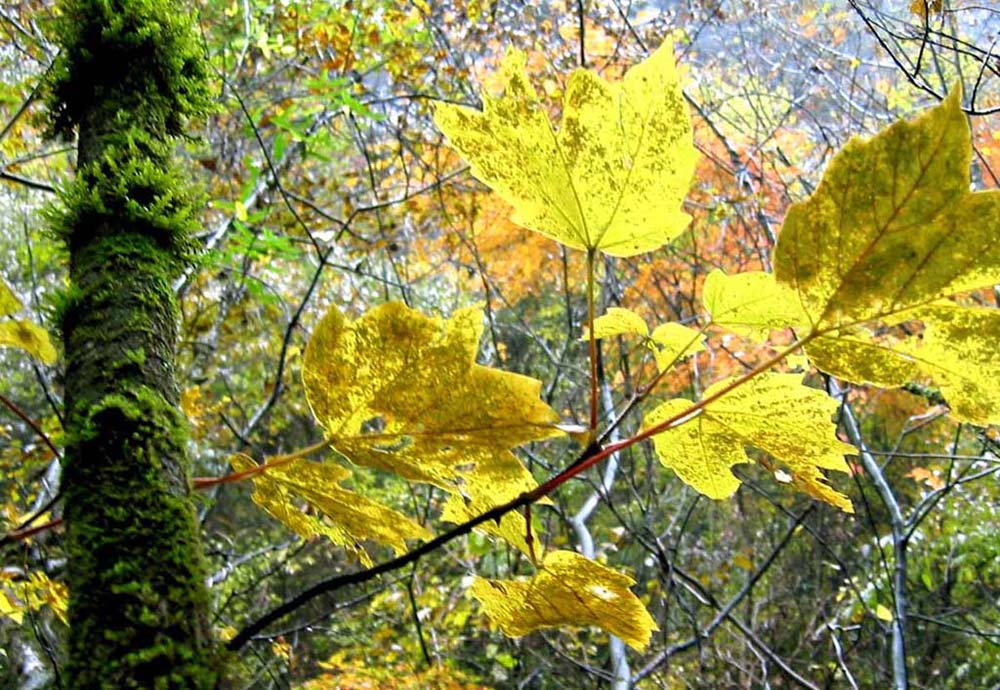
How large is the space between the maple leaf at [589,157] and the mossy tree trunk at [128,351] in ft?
0.72

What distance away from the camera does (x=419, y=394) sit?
31 centimetres

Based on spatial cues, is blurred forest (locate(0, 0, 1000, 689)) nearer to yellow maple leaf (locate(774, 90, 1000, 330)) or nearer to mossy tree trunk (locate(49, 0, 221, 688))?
mossy tree trunk (locate(49, 0, 221, 688))

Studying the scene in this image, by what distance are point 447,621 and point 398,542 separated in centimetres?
392

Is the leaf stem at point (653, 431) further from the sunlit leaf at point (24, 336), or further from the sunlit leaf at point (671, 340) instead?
the sunlit leaf at point (24, 336)

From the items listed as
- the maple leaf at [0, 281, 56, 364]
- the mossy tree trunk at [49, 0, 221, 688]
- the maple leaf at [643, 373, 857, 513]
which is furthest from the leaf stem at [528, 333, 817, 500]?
the maple leaf at [0, 281, 56, 364]

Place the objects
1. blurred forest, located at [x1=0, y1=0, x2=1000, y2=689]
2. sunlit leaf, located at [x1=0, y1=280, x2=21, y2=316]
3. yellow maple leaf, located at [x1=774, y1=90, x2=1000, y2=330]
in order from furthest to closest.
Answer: blurred forest, located at [x1=0, y1=0, x2=1000, y2=689]
sunlit leaf, located at [x1=0, y1=280, x2=21, y2=316]
yellow maple leaf, located at [x1=774, y1=90, x2=1000, y2=330]

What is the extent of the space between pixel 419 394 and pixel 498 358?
2.21m

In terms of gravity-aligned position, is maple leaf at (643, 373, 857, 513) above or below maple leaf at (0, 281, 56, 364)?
below

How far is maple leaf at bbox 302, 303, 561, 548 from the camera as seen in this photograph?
1.00ft

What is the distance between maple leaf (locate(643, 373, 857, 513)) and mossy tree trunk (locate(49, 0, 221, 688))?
243mm

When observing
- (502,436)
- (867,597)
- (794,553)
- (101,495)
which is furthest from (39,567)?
(794,553)

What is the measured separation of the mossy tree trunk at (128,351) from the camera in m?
0.31

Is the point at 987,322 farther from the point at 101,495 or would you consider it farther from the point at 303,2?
the point at 303,2

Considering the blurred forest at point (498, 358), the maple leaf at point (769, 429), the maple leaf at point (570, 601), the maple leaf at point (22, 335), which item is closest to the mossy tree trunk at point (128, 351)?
the maple leaf at point (22, 335)
